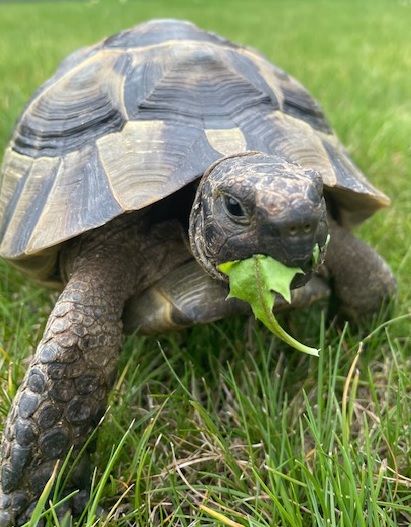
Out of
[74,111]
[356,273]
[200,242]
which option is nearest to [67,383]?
[200,242]

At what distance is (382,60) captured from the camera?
687 cm

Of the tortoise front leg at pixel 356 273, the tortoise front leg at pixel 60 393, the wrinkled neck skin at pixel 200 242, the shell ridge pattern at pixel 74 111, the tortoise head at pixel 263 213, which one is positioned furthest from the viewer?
the tortoise front leg at pixel 356 273

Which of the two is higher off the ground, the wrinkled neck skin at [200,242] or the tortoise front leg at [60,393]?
the wrinkled neck skin at [200,242]

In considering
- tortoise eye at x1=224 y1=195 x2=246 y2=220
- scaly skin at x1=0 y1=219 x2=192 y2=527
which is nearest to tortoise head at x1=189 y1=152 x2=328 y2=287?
tortoise eye at x1=224 y1=195 x2=246 y2=220

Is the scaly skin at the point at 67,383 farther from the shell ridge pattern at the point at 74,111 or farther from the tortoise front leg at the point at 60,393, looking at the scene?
the shell ridge pattern at the point at 74,111

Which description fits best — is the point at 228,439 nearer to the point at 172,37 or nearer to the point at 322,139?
the point at 322,139

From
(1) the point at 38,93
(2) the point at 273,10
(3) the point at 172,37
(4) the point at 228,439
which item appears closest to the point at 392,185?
(3) the point at 172,37

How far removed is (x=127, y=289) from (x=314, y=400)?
28.0 inches

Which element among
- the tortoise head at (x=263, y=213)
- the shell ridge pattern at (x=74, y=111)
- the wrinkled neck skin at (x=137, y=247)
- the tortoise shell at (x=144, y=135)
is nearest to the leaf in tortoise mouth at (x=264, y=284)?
the tortoise head at (x=263, y=213)

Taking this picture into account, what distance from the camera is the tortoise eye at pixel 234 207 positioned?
151 cm

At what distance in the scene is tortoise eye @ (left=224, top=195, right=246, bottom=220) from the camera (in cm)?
151

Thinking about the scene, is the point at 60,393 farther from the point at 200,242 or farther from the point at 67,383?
the point at 200,242

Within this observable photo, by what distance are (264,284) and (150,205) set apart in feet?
2.49

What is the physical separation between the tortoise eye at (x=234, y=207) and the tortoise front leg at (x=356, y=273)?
87 centimetres
